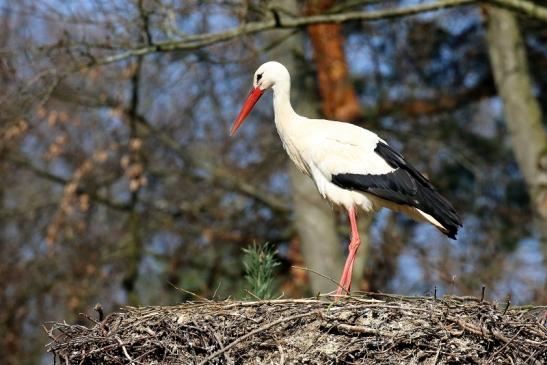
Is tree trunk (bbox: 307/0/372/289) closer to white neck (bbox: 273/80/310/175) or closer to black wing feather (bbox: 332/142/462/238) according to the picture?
white neck (bbox: 273/80/310/175)

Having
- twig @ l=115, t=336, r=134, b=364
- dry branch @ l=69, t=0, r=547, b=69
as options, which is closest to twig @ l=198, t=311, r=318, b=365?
twig @ l=115, t=336, r=134, b=364

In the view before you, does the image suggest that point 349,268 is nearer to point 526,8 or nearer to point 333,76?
point 526,8

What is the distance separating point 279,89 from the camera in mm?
8133

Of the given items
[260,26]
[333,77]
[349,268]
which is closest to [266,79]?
[349,268]

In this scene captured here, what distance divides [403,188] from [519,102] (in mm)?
5754

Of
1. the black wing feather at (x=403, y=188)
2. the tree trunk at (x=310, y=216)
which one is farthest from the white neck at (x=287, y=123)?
the tree trunk at (x=310, y=216)

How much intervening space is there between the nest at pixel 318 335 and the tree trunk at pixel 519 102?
22.9ft

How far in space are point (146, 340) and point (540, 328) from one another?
6.36 feet

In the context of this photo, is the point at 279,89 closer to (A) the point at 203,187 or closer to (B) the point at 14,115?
(B) the point at 14,115

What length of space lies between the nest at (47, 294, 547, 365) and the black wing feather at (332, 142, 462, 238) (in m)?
1.68

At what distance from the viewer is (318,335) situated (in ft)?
17.6

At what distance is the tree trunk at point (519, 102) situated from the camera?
12.5m

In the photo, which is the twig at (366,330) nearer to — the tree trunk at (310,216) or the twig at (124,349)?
the twig at (124,349)

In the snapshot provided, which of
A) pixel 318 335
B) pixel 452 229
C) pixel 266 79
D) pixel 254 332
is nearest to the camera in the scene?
pixel 254 332
